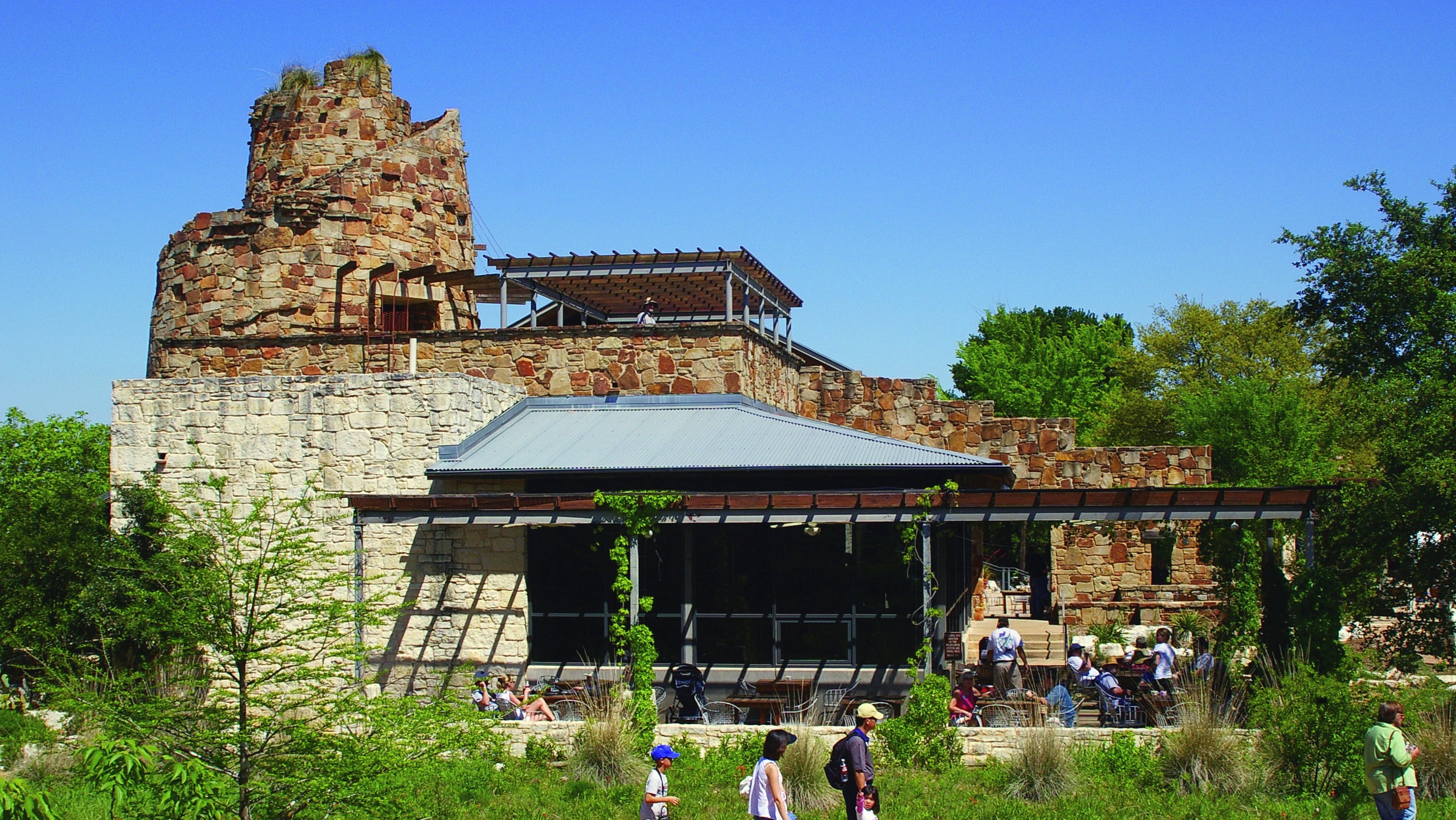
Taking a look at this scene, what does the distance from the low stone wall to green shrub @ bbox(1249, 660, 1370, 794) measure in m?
1.20

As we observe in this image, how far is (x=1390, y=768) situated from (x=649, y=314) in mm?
14129

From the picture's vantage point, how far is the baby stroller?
14.8 m

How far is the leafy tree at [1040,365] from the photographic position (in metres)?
45.8

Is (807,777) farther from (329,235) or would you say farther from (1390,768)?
(329,235)

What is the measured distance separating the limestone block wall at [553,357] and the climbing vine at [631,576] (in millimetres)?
4880

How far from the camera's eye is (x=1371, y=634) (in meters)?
17.0

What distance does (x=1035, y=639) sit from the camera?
20.4 metres

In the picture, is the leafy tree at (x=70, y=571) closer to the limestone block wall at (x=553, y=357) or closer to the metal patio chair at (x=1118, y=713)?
the limestone block wall at (x=553, y=357)

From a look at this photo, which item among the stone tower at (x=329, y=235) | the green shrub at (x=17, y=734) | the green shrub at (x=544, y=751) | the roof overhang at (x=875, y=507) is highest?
the stone tower at (x=329, y=235)

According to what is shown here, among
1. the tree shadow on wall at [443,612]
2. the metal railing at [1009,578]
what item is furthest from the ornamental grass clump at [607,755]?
the metal railing at [1009,578]

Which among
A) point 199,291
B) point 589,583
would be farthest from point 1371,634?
point 199,291

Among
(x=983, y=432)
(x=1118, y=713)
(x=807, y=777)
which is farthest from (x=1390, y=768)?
(x=983, y=432)

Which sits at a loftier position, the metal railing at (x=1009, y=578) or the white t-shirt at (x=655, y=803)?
the metal railing at (x=1009, y=578)

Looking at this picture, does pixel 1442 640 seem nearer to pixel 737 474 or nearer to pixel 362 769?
pixel 737 474
